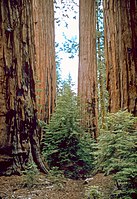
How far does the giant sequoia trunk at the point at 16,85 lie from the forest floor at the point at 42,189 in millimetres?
235

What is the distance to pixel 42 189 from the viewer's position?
306cm

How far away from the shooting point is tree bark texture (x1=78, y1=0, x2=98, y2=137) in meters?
7.35

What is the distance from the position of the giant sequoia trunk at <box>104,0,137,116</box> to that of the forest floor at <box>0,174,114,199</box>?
1147mm

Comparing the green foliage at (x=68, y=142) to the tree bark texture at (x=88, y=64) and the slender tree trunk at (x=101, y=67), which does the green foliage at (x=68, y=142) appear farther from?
the slender tree trunk at (x=101, y=67)

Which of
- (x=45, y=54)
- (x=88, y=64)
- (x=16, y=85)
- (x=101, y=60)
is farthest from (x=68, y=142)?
(x=101, y=60)

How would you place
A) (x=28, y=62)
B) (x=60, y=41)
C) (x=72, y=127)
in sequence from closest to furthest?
(x=28, y=62) → (x=72, y=127) → (x=60, y=41)

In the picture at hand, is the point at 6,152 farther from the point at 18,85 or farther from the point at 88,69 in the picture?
the point at 88,69

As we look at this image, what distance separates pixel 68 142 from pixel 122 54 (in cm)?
162

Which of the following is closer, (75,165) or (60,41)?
(75,165)

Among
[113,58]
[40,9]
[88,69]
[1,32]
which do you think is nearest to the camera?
[1,32]

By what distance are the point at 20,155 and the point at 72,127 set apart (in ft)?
4.85

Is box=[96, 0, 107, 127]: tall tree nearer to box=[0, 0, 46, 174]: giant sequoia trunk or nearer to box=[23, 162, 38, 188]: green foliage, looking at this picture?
box=[0, 0, 46, 174]: giant sequoia trunk

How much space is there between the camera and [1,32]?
3.20 metres

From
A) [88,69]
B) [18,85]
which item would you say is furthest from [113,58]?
[88,69]
